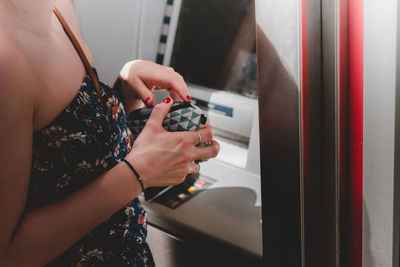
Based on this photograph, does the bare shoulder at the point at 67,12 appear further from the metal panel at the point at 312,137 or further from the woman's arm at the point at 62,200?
the metal panel at the point at 312,137

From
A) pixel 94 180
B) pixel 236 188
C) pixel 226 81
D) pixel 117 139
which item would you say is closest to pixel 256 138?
pixel 236 188

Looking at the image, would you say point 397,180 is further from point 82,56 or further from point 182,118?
point 82,56

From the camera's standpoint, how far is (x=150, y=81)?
40.7 inches

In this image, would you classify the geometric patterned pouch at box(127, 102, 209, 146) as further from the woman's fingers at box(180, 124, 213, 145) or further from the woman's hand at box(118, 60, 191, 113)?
the woman's hand at box(118, 60, 191, 113)

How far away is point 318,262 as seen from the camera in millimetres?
778

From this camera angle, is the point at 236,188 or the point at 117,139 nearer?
the point at 117,139

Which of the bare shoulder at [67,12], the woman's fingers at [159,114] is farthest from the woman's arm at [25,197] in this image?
the bare shoulder at [67,12]

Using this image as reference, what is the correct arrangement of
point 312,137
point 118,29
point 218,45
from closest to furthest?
point 312,137 → point 218,45 → point 118,29

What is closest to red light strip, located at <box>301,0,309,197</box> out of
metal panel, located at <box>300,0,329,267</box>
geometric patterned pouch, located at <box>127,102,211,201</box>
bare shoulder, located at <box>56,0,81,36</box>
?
metal panel, located at <box>300,0,329,267</box>

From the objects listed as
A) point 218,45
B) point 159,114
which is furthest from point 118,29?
point 159,114

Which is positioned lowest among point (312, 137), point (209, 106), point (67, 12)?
point (209, 106)

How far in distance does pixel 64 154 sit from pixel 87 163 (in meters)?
0.05

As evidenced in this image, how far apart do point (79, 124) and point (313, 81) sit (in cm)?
45

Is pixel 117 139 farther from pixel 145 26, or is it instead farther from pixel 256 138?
pixel 145 26
